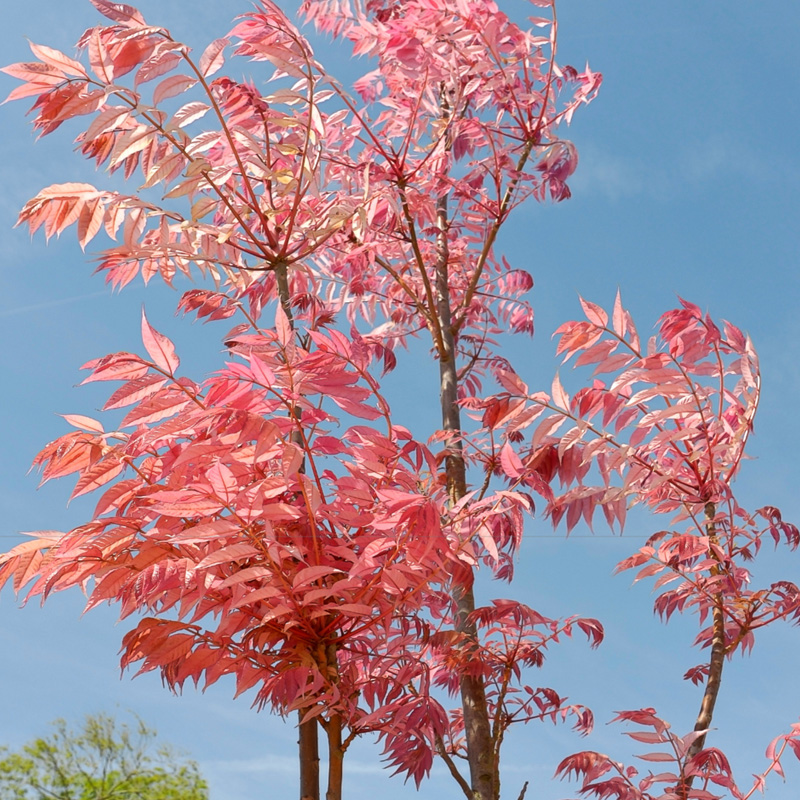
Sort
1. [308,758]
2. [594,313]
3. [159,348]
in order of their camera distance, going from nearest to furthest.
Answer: [159,348], [308,758], [594,313]

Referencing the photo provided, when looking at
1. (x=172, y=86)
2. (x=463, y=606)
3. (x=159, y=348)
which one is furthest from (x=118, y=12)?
(x=463, y=606)

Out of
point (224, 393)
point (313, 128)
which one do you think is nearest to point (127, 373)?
point (224, 393)

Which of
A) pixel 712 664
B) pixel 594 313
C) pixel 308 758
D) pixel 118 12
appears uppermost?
pixel 118 12

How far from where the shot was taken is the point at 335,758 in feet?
4.59

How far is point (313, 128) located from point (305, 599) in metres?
0.91

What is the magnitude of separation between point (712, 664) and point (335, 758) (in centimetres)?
110

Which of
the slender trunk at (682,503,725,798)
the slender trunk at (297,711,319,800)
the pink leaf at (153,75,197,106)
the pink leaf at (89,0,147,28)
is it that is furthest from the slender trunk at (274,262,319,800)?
the slender trunk at (682,503,725,798)

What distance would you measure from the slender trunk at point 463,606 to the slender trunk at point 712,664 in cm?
49

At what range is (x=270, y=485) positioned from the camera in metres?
1.21

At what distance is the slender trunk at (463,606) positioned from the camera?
6.36ft

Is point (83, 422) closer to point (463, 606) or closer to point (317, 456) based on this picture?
point (317, 456)

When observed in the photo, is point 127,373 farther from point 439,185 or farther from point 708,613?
point 708,613

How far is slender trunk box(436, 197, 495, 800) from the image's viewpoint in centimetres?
194

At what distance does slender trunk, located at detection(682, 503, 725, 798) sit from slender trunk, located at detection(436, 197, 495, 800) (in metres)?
0.49
